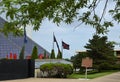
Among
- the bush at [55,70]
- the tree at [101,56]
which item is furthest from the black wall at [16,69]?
the tree at [101,56]

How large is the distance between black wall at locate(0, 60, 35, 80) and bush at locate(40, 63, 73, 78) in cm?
137

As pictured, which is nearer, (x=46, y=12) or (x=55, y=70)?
(x=46, y=12)

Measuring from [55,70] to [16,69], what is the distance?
5228 millimetres

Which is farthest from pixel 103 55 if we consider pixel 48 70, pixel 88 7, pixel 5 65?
pixel 88 7

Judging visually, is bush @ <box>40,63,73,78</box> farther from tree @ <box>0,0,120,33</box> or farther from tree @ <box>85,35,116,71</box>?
tree @ <box>0,0,120,33</box>

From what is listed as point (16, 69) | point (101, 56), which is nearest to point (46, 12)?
point (16, 69)

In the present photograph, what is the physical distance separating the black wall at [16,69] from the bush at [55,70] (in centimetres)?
137

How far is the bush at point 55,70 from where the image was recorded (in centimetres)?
4078

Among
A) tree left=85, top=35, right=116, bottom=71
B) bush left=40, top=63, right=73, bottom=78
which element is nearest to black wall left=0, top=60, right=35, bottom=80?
bush left=40, top=63, right=73, bottom=78

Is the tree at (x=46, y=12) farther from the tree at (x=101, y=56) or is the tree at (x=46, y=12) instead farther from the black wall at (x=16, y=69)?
the tree at (x=101, y=56)

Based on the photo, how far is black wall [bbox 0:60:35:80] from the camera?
3549 cm

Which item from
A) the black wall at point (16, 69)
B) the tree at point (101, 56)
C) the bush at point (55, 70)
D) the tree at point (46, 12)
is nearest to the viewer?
the tree at point (46, 12)

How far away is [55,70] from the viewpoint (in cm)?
4112

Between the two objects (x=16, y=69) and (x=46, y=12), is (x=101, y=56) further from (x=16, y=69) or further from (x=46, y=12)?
(x=46, y=12)
